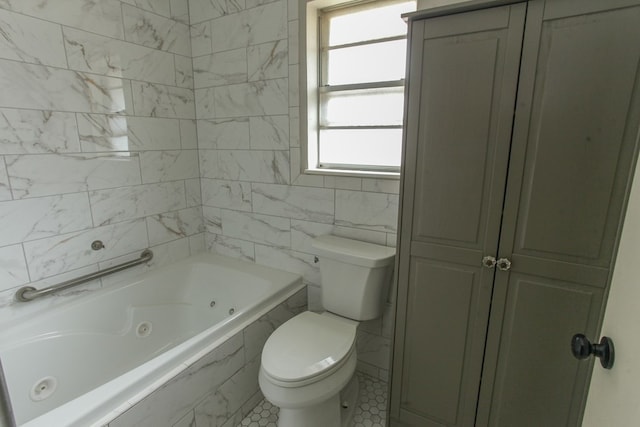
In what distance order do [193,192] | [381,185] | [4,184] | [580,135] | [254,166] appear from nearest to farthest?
1. [580,135]
2. [4,184]
3. [381,185]
4. [254,166]
5. [193,192]

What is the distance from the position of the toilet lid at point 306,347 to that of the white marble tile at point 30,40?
1713mm

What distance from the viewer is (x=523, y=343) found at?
1.18m

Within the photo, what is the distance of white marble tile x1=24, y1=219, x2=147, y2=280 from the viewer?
1650 millimetres

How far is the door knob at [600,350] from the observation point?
2.41 ft

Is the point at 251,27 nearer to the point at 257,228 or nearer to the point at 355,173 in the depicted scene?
the point at 355,173

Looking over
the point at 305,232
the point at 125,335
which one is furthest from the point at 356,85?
the point at 125,335

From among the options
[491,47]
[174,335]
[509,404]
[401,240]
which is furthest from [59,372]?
[491,47]

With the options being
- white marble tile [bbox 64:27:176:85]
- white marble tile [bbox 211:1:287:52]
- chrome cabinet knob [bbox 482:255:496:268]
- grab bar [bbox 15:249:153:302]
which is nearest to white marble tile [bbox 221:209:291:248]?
grab bar [bbox 15:249:153:302]

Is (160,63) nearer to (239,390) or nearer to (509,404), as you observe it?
(239,390)

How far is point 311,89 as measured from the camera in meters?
1.90

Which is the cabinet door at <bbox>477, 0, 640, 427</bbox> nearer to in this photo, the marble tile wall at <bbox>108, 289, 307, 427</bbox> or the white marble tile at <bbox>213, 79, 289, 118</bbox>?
the marble tile wall at <bbox>108, 289, 307, 427</bbox>

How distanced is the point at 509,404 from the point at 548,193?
811 millimetres

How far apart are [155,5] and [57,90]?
81 cm

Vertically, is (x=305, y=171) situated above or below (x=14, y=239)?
above
